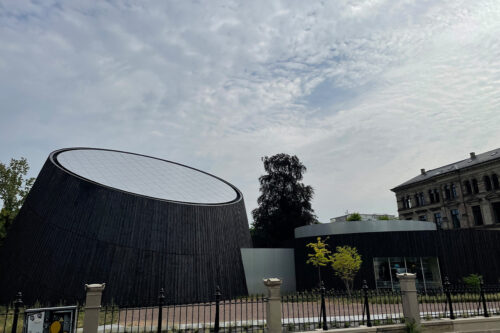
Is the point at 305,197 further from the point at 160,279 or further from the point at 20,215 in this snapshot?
the point at 20,215

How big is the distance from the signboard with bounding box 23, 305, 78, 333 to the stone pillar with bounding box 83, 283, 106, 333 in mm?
1062

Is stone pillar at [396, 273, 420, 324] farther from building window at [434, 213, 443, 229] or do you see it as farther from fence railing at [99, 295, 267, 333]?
A: building window at [434, 213, 443, 229]

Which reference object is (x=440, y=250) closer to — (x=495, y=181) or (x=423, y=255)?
(x=423, y=255)

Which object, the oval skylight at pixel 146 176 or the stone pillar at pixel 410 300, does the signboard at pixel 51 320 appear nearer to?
the stone pillar at pixel 410 300

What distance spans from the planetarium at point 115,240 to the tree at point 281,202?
64.5ft

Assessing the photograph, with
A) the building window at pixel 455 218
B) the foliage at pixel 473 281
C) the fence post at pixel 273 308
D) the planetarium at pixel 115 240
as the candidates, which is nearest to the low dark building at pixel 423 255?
the foliage at pixel 473 281

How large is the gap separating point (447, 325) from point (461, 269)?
12.3m

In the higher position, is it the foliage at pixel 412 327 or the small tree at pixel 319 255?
the small tree at pixel 319 255

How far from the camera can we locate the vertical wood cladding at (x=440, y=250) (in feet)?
67.6

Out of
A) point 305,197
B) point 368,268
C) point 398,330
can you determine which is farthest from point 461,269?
point 305,197

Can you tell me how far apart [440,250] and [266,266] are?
11.1 m

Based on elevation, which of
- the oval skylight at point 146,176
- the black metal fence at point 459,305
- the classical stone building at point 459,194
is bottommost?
the black metal fence at point 459,305

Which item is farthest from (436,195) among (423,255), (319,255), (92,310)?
(92,310)

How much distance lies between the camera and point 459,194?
42.9 m
